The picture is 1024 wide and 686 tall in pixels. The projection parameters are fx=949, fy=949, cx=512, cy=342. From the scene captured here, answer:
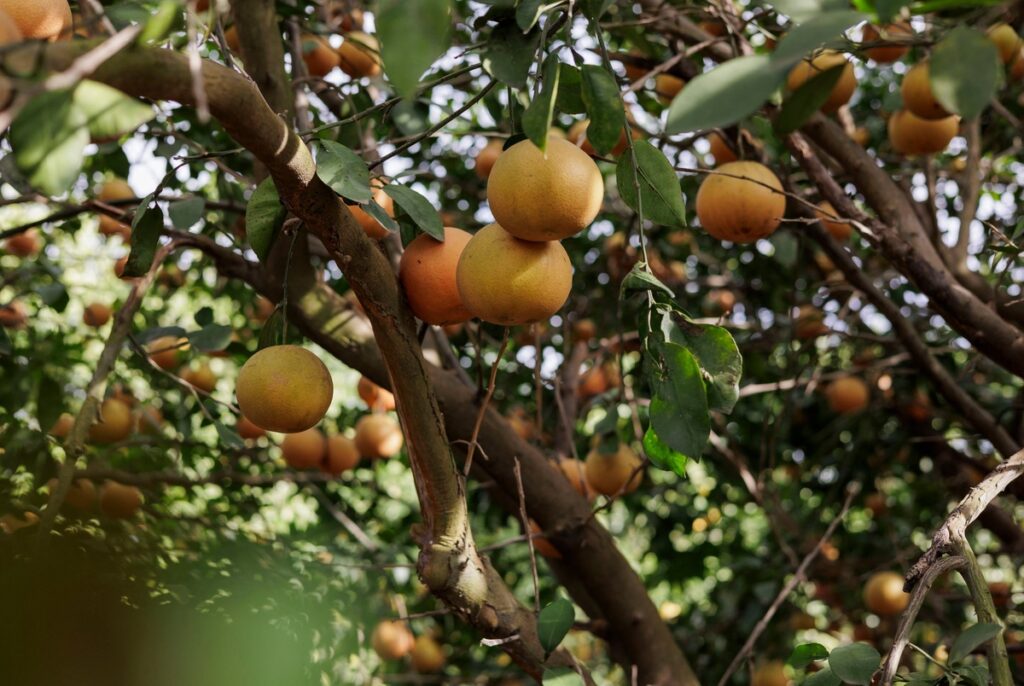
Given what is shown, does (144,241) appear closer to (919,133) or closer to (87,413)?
(87,413)

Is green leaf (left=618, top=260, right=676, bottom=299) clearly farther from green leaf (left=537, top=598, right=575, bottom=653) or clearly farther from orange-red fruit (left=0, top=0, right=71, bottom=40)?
orange-red fruit (left=0, top=0, right=71, bottom=40)

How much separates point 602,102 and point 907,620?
23.9 inches

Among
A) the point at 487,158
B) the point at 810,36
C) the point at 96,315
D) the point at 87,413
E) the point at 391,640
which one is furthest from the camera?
the point at 96,315

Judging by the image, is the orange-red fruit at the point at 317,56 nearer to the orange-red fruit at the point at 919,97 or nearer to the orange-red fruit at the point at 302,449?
the orange-red fruit at the point at 302,449

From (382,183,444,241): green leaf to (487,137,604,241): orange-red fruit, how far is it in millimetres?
108

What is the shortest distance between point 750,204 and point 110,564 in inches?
51.1

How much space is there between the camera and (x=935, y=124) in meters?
2.24

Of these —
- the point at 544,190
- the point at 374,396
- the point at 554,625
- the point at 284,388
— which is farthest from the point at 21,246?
the point at 544,190

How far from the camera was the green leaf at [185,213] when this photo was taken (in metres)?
1.55

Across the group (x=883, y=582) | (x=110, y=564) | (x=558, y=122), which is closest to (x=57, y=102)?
(x=110, y=564)

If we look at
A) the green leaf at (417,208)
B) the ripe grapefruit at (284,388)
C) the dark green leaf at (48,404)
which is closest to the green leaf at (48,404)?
the dark green leaf at (48,404)

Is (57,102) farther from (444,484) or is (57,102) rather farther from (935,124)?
(935,124)

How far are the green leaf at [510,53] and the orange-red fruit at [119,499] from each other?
5.52 ft

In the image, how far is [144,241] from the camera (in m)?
1.28
